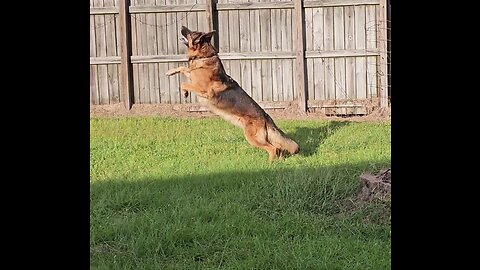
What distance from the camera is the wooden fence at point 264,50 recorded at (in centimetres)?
460

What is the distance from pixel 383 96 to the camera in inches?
182

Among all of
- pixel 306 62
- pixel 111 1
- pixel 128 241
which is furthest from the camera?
pixel 306 62

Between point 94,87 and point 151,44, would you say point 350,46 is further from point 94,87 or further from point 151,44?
point 94,87

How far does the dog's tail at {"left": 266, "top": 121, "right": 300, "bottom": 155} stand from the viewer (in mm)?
3965

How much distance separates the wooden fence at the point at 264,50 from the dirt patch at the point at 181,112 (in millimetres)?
74

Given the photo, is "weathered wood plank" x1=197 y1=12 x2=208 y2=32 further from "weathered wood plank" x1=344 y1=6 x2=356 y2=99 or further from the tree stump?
the tree stump

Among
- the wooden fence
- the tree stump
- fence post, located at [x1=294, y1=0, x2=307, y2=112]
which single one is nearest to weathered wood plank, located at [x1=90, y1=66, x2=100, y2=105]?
the wooden fence

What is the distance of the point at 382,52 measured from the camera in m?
4.68

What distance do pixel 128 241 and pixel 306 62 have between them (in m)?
2.42

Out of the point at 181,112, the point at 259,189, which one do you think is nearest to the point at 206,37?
the point at 259,189
